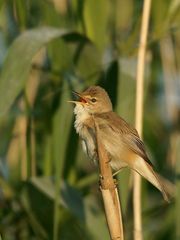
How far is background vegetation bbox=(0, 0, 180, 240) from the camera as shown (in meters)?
4.14

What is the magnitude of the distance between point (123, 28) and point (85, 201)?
1417mm

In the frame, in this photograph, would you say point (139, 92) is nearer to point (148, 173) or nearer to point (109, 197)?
point (148, 173)

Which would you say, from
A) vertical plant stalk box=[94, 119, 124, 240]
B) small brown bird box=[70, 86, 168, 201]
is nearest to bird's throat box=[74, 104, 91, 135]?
small brown bird box=[70, 86, 168, 201]

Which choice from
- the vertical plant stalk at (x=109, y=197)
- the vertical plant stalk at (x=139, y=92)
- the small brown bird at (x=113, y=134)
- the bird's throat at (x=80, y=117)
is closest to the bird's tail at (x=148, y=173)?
the small brown bird at (x=113, y=134)

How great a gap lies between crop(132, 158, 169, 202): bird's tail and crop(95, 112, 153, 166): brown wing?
0.05 meters

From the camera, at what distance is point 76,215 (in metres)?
4.34

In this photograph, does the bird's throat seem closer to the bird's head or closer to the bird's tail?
the bird's head

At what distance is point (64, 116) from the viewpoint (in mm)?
4074

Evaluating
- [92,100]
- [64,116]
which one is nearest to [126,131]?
[92,100]

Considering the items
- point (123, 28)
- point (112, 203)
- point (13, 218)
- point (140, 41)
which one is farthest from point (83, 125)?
point (123, 28)

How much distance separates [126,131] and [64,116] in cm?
44

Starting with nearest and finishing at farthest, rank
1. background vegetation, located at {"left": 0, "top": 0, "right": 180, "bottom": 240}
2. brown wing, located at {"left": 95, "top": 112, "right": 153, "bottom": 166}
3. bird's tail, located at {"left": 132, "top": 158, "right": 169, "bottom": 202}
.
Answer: bird's tail, located at {"left": 132, "top": 158, "right": 169, "bottom": 202}
brown wing, located at {"left": 95, "top": 112, "right": 153, "bottom": 166}
background vegetation, located at {"left": 0, "top": 0, "right": 180, "bottom": 240}

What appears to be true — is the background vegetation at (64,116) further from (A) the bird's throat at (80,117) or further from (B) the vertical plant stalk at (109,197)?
(B) the vertical plant stalk at (109,197)

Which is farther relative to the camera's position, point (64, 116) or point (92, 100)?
point (64, 116)
